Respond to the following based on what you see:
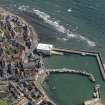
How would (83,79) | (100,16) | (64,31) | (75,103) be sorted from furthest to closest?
1. (100,16)
2. (64,31)
3. (83,79)
4. (75,103)

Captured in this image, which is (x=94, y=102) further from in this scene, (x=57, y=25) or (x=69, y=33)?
(x=57, y=25)

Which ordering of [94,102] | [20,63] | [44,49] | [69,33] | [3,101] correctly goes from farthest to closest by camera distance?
[69,33] → [44,49] → [20,63] → [94,102] → [3,101]

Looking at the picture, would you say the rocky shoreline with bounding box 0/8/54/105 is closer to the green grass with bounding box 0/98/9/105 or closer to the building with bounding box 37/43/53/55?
the green grass with bounding box 0/98/9/105

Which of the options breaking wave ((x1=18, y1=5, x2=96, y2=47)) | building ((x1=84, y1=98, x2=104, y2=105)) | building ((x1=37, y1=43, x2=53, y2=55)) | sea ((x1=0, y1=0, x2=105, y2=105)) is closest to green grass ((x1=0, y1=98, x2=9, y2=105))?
sea ((x1=0, y1=0, x2=105, y2=105))

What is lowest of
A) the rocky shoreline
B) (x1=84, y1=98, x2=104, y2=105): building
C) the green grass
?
(x1=84, y1=98, x2=104, y2=105): building

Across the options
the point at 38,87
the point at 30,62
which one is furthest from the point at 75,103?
the point at 30,62

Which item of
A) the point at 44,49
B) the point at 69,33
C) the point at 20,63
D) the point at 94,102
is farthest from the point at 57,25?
the point at 94,102

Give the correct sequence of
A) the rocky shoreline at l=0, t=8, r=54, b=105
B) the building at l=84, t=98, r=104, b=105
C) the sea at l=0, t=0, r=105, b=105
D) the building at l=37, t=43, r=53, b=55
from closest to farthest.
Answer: the rocky shoreline at l=0, t=8, r=54, b=105 < the building at l=84, t=98, r=104, b=105 < the sea at l=0, t=0, r=105, b=105 < the building at l=37, t=43, r=53, b=55

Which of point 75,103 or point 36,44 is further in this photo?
point 36,44

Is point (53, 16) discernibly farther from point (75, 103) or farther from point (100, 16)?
point (75, 103)
